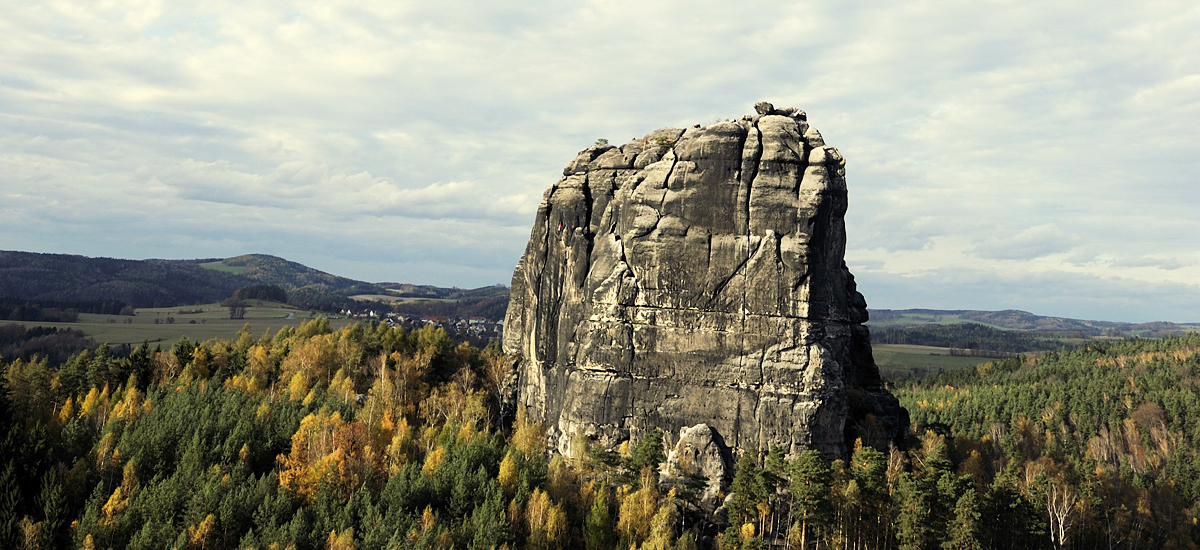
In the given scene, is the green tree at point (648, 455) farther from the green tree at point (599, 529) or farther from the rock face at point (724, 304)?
the green tree at point (599, 529)

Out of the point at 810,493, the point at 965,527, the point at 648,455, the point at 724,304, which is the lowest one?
the point at 965,527

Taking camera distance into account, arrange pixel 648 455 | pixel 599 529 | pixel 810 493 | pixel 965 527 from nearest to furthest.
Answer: pixel 965 527
pixel 810 493
pixel 599 529
pixel 648 455

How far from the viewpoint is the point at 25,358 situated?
148m

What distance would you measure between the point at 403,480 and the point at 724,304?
3141 cm

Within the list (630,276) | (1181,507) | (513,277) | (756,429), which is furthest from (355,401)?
(1181,507)

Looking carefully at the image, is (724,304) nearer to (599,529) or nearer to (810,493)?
(810,493)

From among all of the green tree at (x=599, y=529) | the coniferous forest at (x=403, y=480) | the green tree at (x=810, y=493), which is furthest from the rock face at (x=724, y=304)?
the green tree at (x=599, y=529)

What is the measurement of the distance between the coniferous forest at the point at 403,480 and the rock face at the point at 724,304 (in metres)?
3.70

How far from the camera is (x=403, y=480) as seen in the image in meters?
61.9

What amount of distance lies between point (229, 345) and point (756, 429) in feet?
233

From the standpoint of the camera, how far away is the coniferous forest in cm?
5631

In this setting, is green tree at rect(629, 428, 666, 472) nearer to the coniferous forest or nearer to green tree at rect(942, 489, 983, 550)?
the coniferous forest

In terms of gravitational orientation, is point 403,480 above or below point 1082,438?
above

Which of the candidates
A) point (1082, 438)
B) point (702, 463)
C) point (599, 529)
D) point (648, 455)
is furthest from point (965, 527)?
point (1082, 438)
